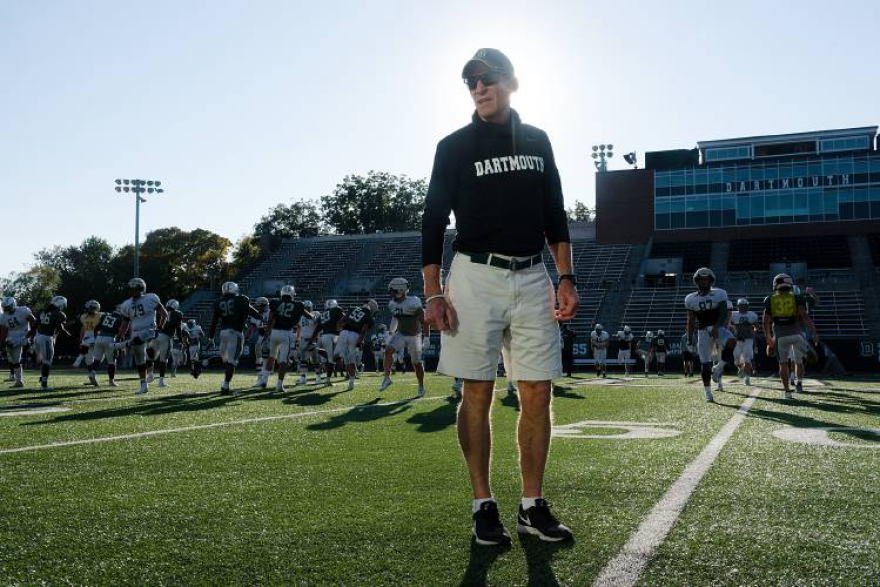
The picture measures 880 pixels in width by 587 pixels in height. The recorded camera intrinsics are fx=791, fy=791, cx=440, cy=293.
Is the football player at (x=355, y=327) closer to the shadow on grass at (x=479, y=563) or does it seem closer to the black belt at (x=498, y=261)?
the black belt at (x=498, y=261)

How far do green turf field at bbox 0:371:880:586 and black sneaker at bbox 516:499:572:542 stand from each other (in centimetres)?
8

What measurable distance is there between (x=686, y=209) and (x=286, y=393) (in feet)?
140

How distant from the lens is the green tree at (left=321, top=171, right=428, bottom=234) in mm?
88875

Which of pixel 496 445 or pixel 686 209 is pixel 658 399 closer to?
pixel 496 445

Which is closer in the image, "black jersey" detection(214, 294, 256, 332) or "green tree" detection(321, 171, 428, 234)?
"black jersey" detection(214, 294, 256, 332)

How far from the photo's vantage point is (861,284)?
138ft

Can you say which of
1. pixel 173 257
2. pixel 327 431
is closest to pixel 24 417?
pixel 327 431

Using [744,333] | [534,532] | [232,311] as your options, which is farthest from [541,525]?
[744,333]

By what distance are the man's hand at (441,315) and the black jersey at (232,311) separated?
39.5ft

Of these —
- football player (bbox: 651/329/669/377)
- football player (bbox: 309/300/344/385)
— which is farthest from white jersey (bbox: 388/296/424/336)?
football player (bbox: 651/329/669/377)

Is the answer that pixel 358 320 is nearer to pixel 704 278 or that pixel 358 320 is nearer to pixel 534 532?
pixel 704 278

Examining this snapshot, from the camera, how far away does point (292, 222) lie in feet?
301

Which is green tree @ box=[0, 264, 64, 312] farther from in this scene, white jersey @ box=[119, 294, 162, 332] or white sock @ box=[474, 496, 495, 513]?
white sock @ box=[474, 496, 495, 513]

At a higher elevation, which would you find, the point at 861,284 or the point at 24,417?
the point at 861,284
